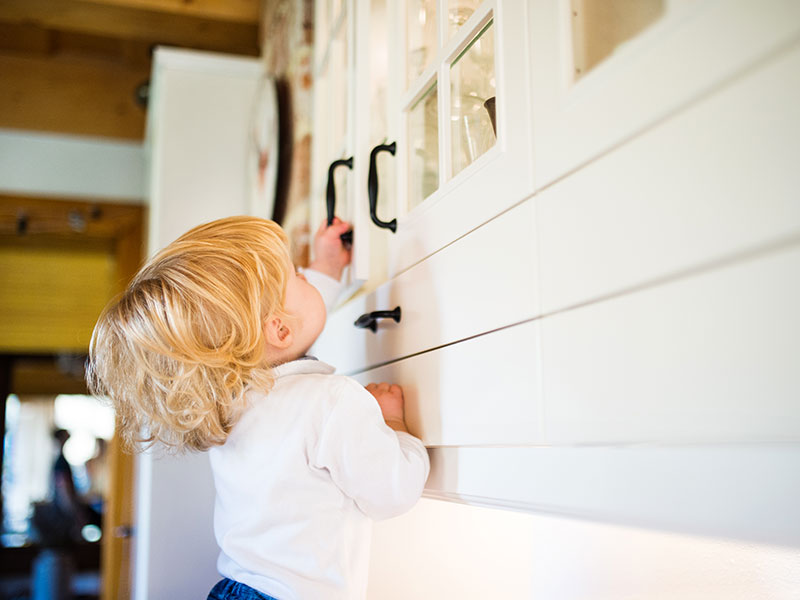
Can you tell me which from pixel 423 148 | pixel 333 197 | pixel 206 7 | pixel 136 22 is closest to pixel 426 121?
pixel 423 148

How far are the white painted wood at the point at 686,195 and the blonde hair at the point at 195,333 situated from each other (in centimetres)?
49

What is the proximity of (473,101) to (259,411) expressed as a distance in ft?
1.68

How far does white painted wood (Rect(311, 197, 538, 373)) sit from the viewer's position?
710 mm

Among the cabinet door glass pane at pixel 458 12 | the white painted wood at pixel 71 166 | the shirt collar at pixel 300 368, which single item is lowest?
the shirt collar at pixel 300 368

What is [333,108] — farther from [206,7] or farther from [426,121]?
[206,7]

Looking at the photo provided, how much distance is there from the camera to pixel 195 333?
0.99 meters

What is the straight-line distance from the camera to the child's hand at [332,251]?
4.24 ft

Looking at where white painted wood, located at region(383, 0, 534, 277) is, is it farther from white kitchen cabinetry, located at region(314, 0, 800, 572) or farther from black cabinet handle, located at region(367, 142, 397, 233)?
black cabinet handle, located at region(367, 142, 397, 233)

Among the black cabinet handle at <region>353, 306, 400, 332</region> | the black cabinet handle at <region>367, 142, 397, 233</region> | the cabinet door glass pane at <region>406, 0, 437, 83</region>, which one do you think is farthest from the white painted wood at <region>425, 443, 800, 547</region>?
the cabinet door glass pane at <region>406, 0, 437, 83</region>

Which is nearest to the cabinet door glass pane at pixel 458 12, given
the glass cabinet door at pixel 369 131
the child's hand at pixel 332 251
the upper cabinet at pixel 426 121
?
the upper cabinet at pixel 426 121

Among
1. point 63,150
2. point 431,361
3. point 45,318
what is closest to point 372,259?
point 431,361

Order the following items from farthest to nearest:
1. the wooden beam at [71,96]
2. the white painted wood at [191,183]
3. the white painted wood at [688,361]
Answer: the wooden beam at [71,96] → the white painted wood at [191,183] → the white painted wood at [688,361]

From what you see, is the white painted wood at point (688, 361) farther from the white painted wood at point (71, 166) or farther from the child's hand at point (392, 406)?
the white painted wood at point (71, 166)

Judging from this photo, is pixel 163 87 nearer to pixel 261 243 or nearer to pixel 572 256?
pixel 261 243
